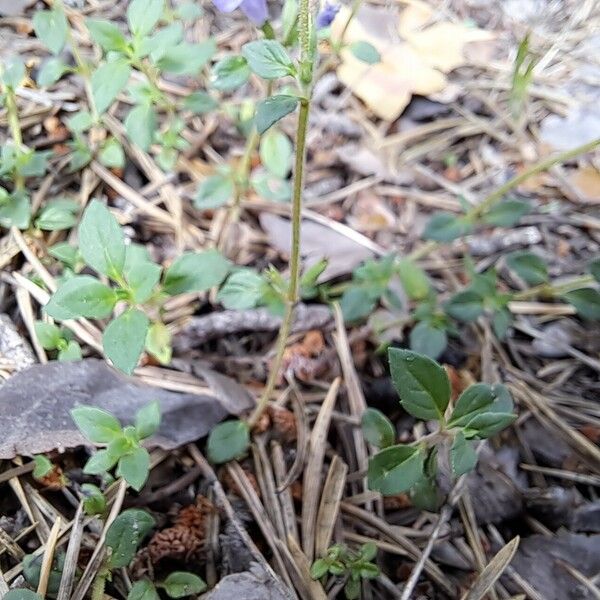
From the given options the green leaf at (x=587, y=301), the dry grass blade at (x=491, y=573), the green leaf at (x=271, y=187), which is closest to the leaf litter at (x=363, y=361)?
the dry grass blade at (x=491, y=573)

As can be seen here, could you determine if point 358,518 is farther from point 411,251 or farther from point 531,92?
point 531,92

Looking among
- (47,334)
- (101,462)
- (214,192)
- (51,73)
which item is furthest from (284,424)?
(51,73)

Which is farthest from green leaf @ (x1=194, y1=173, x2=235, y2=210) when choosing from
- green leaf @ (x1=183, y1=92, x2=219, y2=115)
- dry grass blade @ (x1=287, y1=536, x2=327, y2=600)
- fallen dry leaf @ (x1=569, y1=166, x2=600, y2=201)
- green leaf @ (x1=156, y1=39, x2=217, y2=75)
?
fallen dry leaf @ (x1=569, y1=166, x2=600, y2=201)

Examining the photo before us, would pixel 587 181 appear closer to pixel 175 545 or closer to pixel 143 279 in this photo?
pixel 143 279

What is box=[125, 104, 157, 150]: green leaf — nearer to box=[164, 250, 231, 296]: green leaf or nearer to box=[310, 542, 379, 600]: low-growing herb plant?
box=[164, 250, 231, 296]: green leaf

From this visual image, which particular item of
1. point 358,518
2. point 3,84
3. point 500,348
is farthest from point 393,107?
point 358,518

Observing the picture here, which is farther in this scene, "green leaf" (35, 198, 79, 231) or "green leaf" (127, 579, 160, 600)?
"green leaf" (35, 198, 79, 231)
